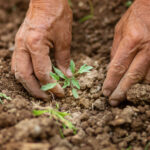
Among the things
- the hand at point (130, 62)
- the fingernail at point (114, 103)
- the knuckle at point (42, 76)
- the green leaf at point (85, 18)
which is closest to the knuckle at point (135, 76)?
the hand at point (130, 62)

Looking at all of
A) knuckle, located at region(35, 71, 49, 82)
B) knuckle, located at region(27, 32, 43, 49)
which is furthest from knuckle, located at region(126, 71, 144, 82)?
knuckle, located at region(27, 32, 43, 49)

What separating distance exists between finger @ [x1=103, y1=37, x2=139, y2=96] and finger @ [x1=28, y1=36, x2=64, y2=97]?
0.44m

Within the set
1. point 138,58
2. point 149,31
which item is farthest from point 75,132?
point 149,31

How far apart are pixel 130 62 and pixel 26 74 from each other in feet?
2.95

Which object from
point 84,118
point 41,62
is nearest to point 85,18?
point 41,62

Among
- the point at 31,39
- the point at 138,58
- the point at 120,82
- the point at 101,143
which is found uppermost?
the point at 31,39

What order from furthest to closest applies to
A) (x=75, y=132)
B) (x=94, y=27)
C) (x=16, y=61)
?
1. (x=94, y=27)
2. (x=16, y=61)
3. (x=75, y=132)

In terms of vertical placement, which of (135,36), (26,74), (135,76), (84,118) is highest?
(135,36)

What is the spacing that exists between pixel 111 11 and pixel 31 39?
147 centimetres

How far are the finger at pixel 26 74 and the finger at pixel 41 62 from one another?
66mm

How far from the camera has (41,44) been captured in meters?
1.92

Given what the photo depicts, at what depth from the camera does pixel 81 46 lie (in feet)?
8.81

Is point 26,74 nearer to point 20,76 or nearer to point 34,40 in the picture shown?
point 20,76

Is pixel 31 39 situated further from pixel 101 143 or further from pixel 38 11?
pixel 101 143
